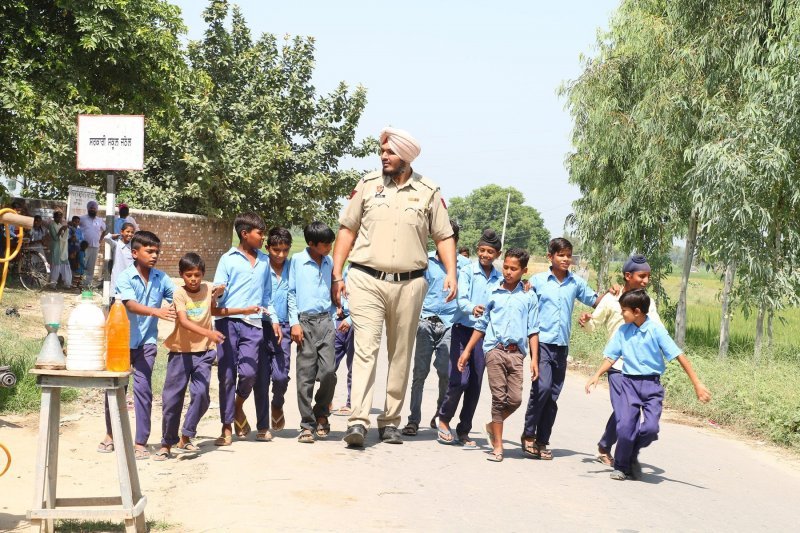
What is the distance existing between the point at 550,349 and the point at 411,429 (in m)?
1.54

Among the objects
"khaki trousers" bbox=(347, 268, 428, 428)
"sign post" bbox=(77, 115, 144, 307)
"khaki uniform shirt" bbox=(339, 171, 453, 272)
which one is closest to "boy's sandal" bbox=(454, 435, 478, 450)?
"khaki trousers" bbox=(347, 268, 428, 428)

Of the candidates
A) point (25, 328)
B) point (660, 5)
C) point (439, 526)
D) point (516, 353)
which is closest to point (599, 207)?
point (660, 5)

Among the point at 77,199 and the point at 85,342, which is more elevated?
the point at 77,199

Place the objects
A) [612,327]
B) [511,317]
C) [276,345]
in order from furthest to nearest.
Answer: [612,327]
[276,345]
[511,317]

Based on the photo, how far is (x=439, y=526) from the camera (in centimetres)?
599

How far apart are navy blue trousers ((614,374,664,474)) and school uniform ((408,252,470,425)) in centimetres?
183

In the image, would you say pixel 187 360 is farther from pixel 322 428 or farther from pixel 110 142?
pixel 110 142

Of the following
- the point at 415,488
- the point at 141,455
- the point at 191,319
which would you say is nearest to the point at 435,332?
the point at 191,319

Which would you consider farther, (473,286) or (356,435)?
(473,286)

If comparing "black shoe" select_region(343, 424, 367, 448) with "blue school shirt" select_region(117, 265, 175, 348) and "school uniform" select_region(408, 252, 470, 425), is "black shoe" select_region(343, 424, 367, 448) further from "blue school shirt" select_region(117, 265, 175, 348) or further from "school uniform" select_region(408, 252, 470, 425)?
"blue school shirt" select_region(117, 265, 175, 348)

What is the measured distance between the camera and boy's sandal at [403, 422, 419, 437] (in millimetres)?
9227

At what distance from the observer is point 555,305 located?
8.59 meters

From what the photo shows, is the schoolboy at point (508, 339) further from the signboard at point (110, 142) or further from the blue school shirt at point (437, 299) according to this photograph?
the signboard at point (110, 142)

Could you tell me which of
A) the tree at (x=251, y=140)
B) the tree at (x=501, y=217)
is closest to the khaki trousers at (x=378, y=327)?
the tree at (x=251, y=140)
